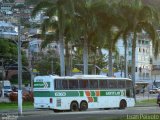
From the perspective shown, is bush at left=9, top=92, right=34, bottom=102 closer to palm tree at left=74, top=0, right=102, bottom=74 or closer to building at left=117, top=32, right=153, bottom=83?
palm tree at left=74, top=0, right=102, bottom=74

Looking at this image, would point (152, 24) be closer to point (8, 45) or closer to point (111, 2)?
point (111, 2)

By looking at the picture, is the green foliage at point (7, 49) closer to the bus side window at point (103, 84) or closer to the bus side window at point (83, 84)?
the bus side window at point (103, 84)

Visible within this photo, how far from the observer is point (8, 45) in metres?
103

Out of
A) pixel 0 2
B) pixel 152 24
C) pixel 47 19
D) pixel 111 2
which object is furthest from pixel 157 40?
pixel 0 2

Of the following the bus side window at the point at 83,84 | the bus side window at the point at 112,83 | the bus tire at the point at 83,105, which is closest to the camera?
the bus side window at the point at 83,84

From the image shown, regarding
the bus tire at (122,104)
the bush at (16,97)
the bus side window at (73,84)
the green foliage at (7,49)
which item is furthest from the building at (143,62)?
the bus side window at (73,84)

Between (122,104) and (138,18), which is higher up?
(138,18)

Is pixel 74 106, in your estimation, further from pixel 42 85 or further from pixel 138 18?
pixel 138 18

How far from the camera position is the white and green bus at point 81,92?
37625 mm

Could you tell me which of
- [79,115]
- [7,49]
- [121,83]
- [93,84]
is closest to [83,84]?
[93,84]

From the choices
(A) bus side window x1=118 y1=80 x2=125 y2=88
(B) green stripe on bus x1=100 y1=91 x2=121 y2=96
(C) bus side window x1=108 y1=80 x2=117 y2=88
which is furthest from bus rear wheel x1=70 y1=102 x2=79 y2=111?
(A) bus side window x1=118 y1=80 x2=125 y2=88

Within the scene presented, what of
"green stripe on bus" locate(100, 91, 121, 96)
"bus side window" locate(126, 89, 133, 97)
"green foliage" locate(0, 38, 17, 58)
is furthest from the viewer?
"green foliage" locate(0, 38, 17, 58)

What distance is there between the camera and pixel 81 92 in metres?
39.7

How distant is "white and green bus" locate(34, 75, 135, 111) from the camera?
37625 millimetres
